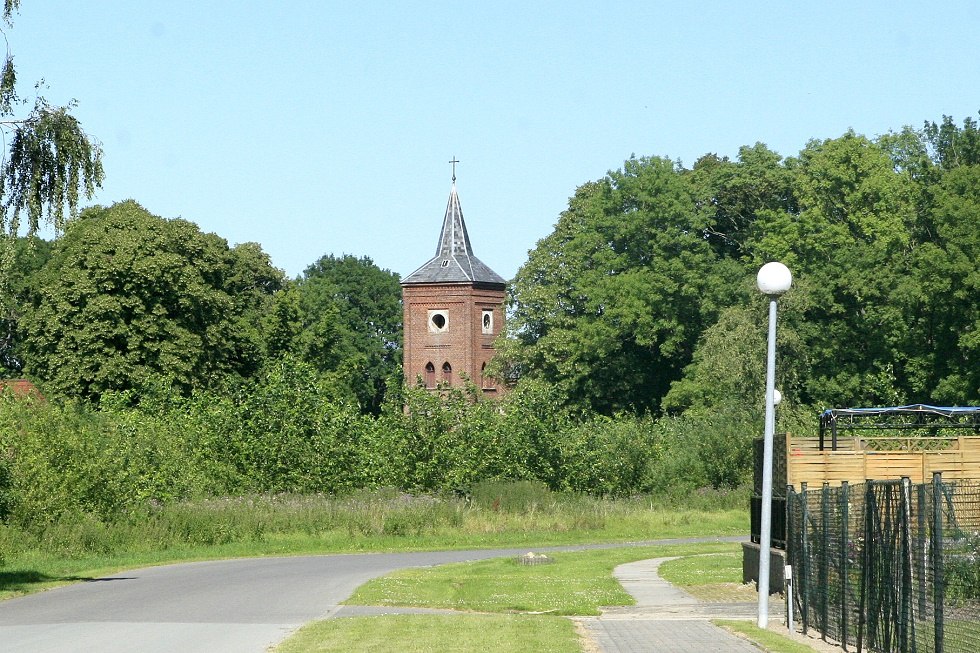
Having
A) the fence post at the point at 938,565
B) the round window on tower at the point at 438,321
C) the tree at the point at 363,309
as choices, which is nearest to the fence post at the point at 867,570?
the fence post at the point at 938,565

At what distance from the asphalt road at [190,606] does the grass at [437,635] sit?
0.60 m

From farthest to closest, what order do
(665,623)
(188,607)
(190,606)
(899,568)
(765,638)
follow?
(190,606) → (188,607) → (665,623) → (765,638) → (899,568)

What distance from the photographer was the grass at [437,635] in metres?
16.3

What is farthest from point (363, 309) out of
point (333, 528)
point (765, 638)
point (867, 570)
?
point (867, 570)

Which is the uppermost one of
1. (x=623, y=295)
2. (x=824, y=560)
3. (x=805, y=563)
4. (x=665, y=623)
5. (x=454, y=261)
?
(x=454, y=261)

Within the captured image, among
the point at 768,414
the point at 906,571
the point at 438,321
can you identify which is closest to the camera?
the point at 906,571

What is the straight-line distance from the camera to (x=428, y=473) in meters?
45.8

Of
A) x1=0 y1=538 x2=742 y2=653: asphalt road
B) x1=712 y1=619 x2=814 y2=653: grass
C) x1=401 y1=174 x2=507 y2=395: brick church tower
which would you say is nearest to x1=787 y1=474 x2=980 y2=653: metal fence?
x1=712 y1=619 x2=814 y2=653: grass

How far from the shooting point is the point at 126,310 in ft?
211

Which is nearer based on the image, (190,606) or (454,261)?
(190,606)

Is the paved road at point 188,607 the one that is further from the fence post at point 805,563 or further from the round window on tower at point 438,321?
the round window on tower at point 438,321

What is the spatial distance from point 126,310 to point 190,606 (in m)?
44.1

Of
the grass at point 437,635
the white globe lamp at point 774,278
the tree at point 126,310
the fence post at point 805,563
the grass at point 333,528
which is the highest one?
the tree at point 126,310

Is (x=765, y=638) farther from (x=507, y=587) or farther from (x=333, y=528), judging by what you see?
(x=333, y=528)
